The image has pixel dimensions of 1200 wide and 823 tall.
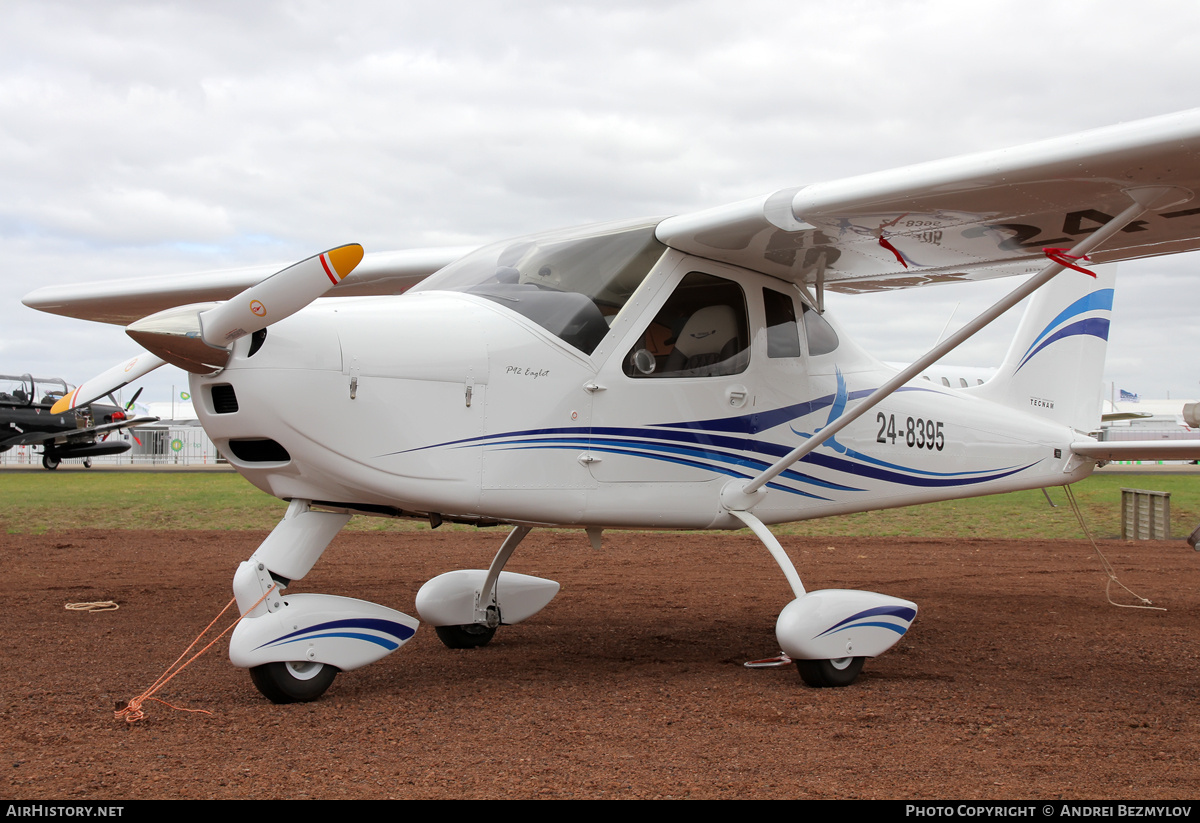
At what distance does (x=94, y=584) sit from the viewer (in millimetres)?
9273

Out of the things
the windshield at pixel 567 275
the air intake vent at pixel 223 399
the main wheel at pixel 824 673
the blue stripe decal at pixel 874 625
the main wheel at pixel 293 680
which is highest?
the windshield at pixel 567 275

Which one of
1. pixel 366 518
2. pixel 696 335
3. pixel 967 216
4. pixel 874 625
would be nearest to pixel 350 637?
pixel 696 335

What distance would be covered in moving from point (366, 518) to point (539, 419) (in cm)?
1358


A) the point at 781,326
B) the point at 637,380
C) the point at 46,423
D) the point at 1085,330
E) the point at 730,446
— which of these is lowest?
the point at 46,423

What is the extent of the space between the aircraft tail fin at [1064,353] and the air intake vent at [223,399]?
6.26 m

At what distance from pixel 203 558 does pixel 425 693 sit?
7.45 meters

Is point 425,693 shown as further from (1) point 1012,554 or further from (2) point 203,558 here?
(1) point 1012,554

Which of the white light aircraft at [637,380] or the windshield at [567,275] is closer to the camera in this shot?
the white light aircraft at [637,380]

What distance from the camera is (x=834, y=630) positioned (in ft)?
17.4

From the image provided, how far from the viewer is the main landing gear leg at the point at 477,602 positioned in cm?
648

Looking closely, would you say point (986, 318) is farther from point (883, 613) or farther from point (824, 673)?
point (824, 673)

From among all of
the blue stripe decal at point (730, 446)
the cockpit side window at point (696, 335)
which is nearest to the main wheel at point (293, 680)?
the blue stripe decal at point (730, 446)

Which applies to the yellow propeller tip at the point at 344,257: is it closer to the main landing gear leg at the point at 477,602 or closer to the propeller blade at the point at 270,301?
the propeller blade at the point at 270,301

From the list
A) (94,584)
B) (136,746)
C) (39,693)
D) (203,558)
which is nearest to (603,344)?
(136,746)
